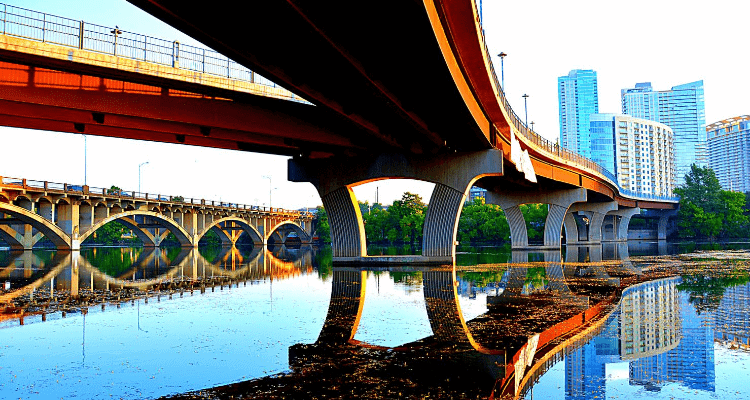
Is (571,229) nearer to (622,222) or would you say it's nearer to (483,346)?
(622,222)

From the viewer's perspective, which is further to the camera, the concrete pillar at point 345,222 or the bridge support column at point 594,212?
the bridge support column at point 594,212

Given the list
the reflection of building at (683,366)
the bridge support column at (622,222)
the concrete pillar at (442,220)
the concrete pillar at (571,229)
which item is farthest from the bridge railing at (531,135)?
the bridge support column at (622,222)

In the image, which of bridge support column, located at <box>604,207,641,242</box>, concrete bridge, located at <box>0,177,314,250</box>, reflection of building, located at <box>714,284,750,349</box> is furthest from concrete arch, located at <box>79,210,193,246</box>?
bridge support column, located at <box>604,207,641,242</box>

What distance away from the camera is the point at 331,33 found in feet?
50.7

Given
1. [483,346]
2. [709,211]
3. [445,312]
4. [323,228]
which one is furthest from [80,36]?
[709,211]

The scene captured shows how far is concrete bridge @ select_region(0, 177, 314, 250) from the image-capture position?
195 feet

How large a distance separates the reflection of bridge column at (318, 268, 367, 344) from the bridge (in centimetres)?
686

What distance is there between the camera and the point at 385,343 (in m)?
11.7

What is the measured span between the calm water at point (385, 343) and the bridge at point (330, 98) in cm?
698

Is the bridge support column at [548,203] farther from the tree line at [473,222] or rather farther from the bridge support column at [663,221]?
the bridge support column at [663,221]

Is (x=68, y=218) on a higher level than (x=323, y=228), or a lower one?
higher

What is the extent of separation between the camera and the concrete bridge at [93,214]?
59531mm

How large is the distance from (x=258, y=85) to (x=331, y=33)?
30.9 ft

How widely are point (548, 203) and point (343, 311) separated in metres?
53.4
